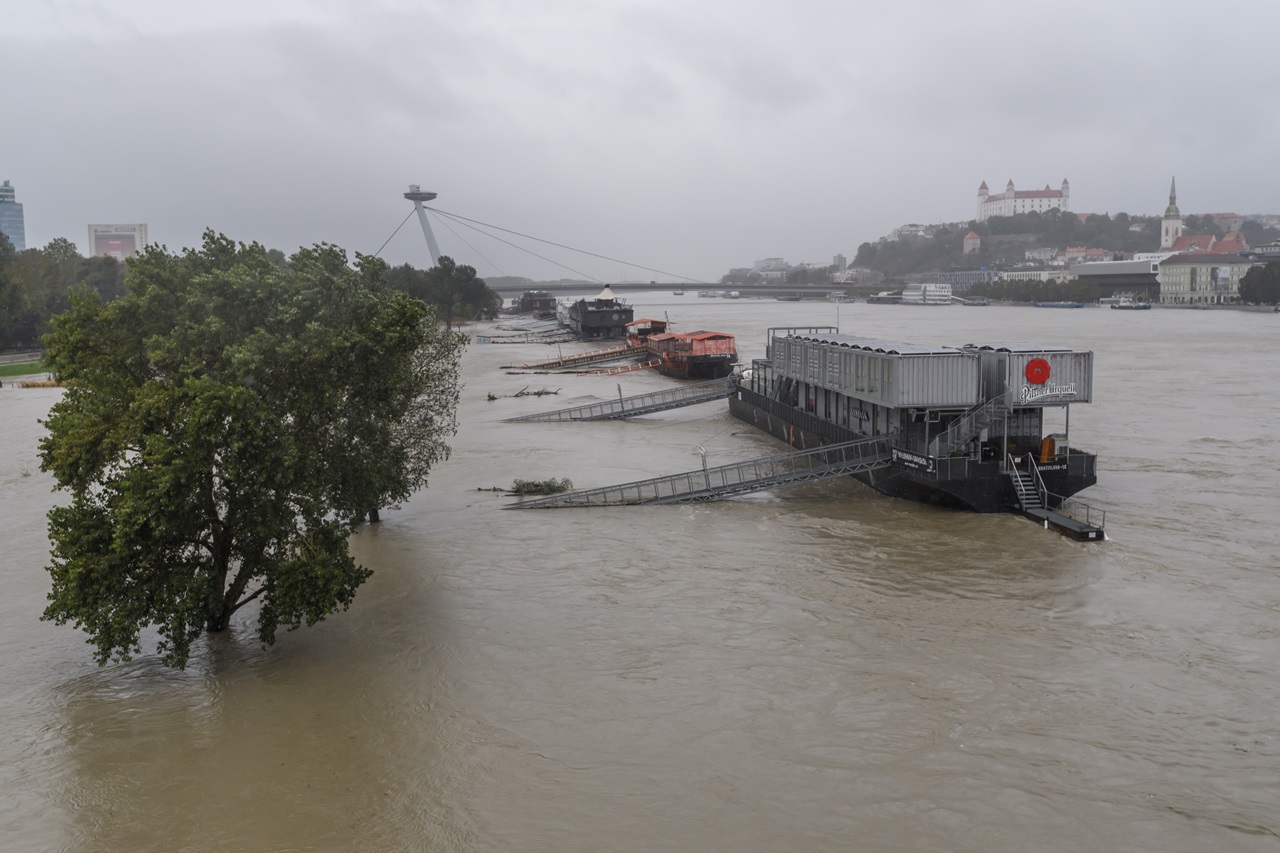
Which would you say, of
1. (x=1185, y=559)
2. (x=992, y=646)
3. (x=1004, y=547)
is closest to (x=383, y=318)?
(x=992, y=646)

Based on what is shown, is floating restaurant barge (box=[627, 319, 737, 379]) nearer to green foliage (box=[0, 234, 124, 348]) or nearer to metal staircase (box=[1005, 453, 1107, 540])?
metal staircase (box=[1005, 453, 1107, 540])

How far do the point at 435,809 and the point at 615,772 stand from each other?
238 centimetres

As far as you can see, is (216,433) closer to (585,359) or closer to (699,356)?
(699,356)

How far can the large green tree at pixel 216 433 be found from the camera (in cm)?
1656

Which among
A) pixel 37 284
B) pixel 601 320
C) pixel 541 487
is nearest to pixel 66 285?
pixel 37 284

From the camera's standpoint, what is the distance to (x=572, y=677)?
17656 millimetres

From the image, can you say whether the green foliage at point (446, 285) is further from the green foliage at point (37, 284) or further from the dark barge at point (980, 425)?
the dark barge at point (980, 425)

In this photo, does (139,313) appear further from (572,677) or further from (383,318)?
(572,677)

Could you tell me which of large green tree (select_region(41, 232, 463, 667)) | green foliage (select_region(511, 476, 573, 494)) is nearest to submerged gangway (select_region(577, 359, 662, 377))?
green foliage (select_region(511, 476, 573, 494))

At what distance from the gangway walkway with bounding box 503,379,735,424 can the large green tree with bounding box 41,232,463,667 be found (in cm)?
2941

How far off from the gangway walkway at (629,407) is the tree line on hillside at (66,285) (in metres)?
22.4

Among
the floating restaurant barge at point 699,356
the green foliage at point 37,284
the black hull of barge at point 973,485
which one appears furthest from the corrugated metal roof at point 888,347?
the green foliage at point 37,284

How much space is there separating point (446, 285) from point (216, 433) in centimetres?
11960

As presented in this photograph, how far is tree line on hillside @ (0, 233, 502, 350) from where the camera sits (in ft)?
292
